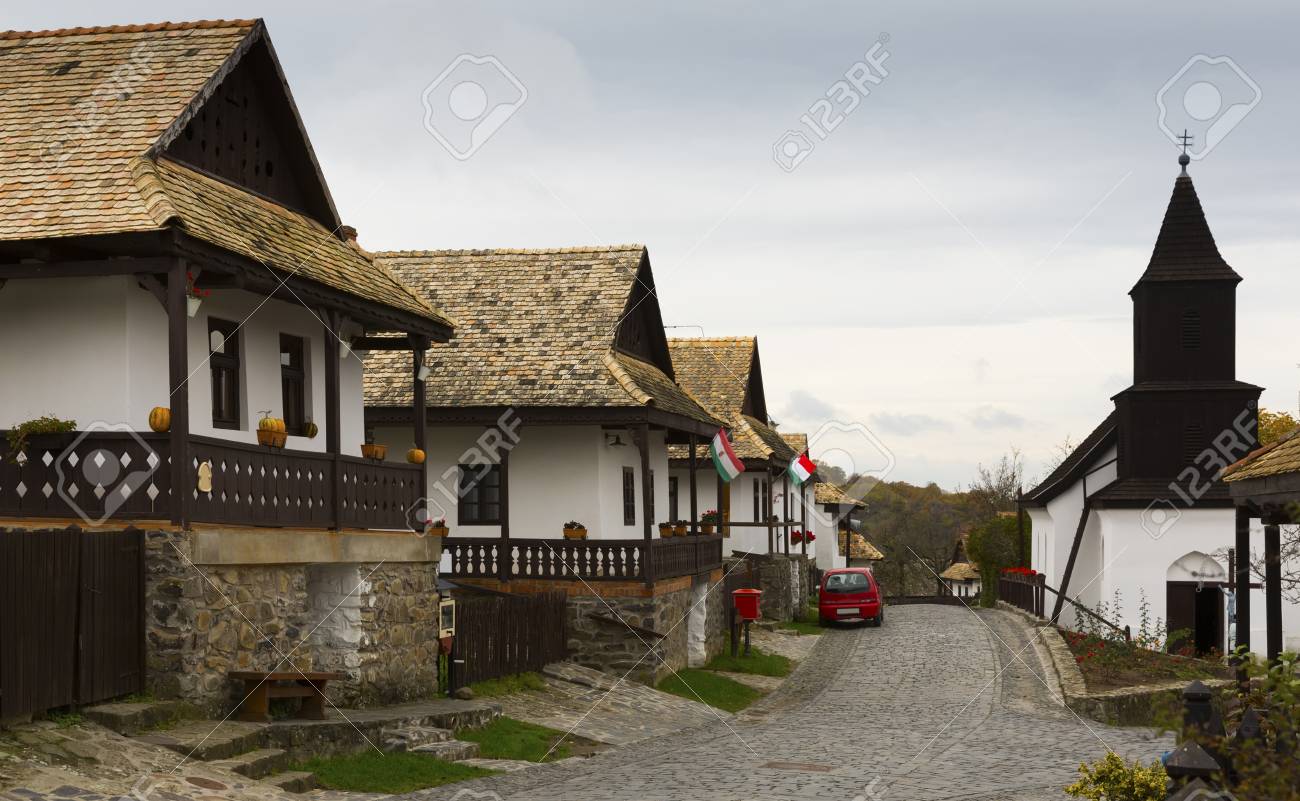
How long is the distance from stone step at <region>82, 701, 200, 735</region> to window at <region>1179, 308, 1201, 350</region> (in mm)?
34195

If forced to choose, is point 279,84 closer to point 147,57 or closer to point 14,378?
point 147,57

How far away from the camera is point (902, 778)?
1564 cm

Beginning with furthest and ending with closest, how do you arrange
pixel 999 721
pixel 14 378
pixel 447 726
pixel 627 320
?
pixel 627 320 < pixel 999 721 < pixel 447 726 < pixel 14 378

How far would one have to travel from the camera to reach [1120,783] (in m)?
10.7

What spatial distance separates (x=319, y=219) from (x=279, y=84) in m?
2.15

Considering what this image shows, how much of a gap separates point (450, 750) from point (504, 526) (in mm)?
9832

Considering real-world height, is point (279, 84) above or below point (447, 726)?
above

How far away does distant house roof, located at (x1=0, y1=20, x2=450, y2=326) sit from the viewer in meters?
14.4

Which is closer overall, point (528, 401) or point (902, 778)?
point (902, 778)

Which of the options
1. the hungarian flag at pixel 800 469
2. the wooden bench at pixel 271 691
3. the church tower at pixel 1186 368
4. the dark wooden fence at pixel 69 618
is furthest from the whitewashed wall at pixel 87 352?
the church tower at pixel 1186 368

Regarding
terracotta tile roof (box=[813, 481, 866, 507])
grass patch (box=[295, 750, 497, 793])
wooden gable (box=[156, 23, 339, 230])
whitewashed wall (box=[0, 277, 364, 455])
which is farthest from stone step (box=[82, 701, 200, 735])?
terracotta tile roof (box=[813, 481, 866, 507])

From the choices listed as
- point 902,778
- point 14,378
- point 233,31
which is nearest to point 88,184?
point 14,378

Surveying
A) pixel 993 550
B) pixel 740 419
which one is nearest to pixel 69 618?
pixel 740 419

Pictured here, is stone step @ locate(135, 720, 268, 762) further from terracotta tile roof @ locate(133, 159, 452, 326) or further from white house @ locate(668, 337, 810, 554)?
white house @ locate(668, 337, 810, 554)
